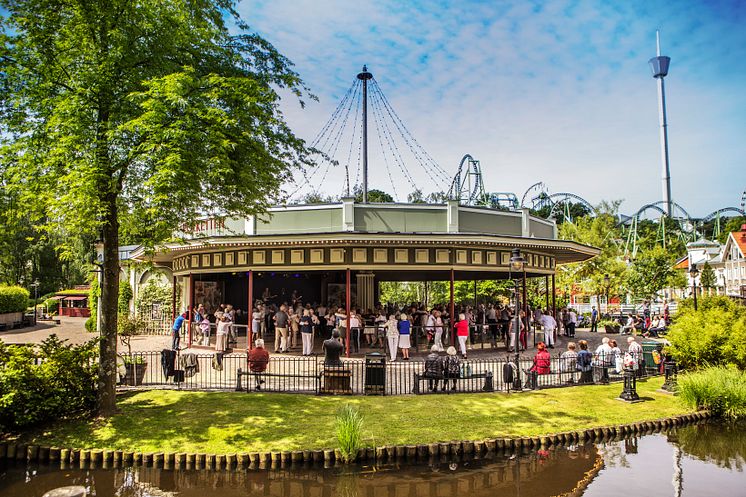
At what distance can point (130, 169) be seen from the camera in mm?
10758

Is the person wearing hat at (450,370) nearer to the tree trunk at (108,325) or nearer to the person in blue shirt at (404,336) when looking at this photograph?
the person in blue shirt at (404,336)

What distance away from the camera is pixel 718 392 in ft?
41.1

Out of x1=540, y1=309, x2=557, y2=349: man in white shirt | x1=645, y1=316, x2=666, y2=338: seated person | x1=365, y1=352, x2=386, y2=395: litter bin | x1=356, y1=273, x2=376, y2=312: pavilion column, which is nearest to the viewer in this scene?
x1=365, y1=352, x2=386, y2=395: litter bin

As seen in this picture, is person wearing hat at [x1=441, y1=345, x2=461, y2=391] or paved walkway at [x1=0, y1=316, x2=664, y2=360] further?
paved walkway at [x1=0, y1=316, x2=664, y2=360]

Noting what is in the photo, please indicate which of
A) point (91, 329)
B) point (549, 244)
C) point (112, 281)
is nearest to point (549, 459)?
point (112, 281)

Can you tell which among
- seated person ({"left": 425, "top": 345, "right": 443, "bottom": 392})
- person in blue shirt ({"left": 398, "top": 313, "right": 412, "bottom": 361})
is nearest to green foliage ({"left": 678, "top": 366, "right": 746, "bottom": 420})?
seated person ({"left": 425, "top": 345, "right": 443, "bottom": 392})

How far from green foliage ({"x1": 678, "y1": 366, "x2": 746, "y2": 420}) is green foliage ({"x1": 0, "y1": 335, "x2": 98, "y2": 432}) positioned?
Answer: 14945 millimetres

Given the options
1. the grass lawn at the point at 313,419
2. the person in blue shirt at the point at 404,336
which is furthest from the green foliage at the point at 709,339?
the person in blue shirt at the point at 404,336

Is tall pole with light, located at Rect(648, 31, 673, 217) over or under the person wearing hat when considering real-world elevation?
over

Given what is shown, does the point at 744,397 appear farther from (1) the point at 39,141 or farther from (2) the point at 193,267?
(2) the point at 193,267

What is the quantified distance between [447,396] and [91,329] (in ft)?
86.9

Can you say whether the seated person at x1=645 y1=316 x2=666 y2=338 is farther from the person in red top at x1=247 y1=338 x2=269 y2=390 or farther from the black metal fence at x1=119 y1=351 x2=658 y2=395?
the person in red top at x1=247 y1=338 x2=269 y2=390

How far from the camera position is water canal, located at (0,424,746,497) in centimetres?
833

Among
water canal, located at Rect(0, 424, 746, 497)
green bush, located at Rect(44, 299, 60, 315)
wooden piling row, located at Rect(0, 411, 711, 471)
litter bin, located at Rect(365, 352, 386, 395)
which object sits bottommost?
water canal, located at Rect(0, 424, 746, 497)
